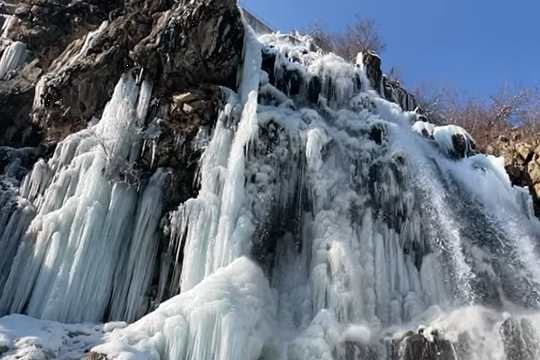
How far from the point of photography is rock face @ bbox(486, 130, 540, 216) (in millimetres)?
13719

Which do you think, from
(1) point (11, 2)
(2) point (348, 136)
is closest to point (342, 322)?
(2) point (348, 136)

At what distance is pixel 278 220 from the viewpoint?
11.7 metres

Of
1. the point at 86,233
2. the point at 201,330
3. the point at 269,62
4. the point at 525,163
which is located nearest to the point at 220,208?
the point at 86,233

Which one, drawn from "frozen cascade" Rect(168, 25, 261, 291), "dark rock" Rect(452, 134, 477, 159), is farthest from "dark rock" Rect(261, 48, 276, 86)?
"dark rock" Rect(452, 134, 477, 159)

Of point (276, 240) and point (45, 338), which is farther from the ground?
point (276, 240)

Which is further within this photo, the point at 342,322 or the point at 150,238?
the point at 150,238

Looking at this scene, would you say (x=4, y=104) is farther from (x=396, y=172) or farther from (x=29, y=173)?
(x=396, y=172)

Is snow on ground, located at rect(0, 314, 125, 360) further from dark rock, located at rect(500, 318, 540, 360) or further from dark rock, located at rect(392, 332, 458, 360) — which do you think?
dark rock, located at rect(500, 318, 540, 360)

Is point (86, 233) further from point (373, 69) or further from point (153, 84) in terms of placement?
point (373, 69)

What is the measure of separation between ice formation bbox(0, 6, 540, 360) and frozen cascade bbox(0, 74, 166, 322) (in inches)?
1.1

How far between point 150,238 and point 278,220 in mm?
2716

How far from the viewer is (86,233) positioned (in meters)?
10.7

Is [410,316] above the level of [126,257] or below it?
below

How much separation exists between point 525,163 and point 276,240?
7229mm
